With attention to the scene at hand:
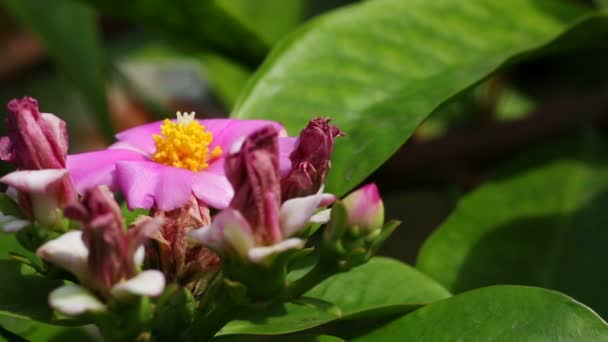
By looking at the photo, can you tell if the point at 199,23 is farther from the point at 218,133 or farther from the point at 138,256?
the point at 138,256

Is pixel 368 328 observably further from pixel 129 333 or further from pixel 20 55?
pixel 20 55

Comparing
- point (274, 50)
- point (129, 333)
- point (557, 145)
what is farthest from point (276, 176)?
point (557, 145)

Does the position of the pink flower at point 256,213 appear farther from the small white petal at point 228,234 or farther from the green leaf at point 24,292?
the green leaf at point 24,292

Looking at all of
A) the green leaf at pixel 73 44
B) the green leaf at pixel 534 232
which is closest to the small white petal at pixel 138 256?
the green leaf at pixel 534 232

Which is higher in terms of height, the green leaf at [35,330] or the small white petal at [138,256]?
the small white petal at [138,256]

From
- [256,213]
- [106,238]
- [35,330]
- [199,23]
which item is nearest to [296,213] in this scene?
[256,213]
